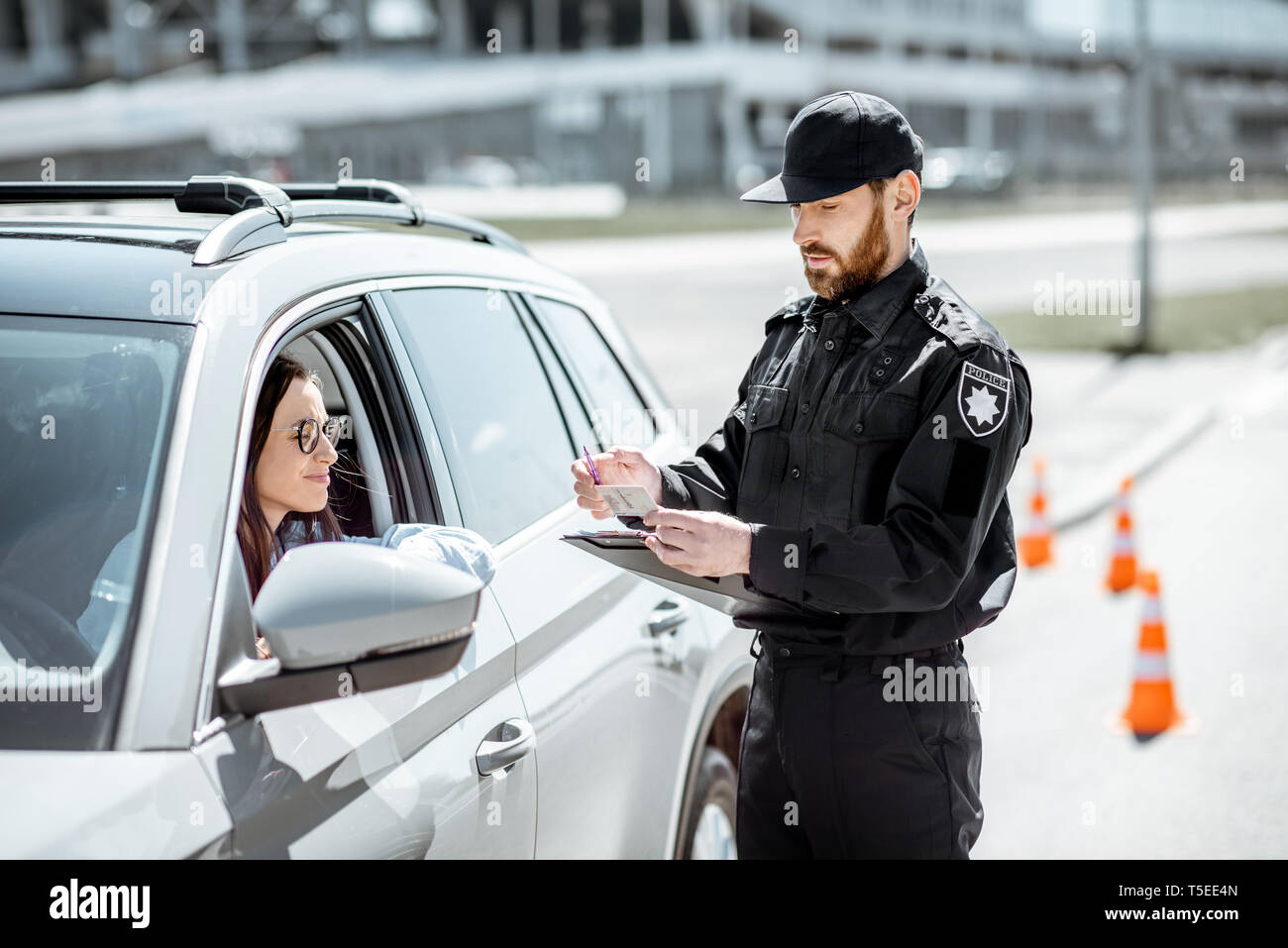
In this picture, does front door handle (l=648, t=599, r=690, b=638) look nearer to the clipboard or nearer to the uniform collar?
the clipboard

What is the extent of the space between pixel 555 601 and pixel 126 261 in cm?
103

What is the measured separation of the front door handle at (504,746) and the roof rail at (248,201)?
2.97 feet

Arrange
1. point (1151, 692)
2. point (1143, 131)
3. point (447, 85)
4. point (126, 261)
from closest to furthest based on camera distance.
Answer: point (126, 261) < point (1151, 692) < point (1143, 131) < point (447, 85)

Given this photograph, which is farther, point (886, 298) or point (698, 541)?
point (886, 298)

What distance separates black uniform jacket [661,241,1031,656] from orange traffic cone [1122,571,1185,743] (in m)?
3.52

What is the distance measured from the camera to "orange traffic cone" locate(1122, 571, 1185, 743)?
5.86 m

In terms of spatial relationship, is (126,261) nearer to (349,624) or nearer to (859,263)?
(349,624)

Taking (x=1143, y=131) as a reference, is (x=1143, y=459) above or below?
below

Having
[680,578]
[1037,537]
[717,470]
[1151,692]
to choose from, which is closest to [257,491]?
[680,578]

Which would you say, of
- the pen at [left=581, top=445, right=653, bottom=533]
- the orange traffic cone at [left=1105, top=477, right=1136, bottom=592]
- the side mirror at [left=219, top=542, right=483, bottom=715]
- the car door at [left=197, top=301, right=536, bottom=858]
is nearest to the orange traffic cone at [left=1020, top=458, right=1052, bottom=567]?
the orange traffic cone at [left=1105, top=477, right=1136, bottom=592]

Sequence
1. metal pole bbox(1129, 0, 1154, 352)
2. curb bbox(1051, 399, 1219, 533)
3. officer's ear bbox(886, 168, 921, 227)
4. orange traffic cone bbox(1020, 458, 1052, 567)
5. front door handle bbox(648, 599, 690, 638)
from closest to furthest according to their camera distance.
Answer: officer's ear bbox(886, 168, 921, 227)
front door handle bbox(648, 599, 690, 638)
orange traffic cone bbox(1020, 458, 1052, 567)
curb bbox(1051, 399, 1219, 533)
metal pole bbox(1129, 0, 1154, 352)

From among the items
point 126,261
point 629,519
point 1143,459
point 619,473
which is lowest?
point 1143,459

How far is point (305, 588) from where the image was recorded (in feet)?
6.03

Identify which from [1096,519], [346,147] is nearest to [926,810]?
[1096,519]
